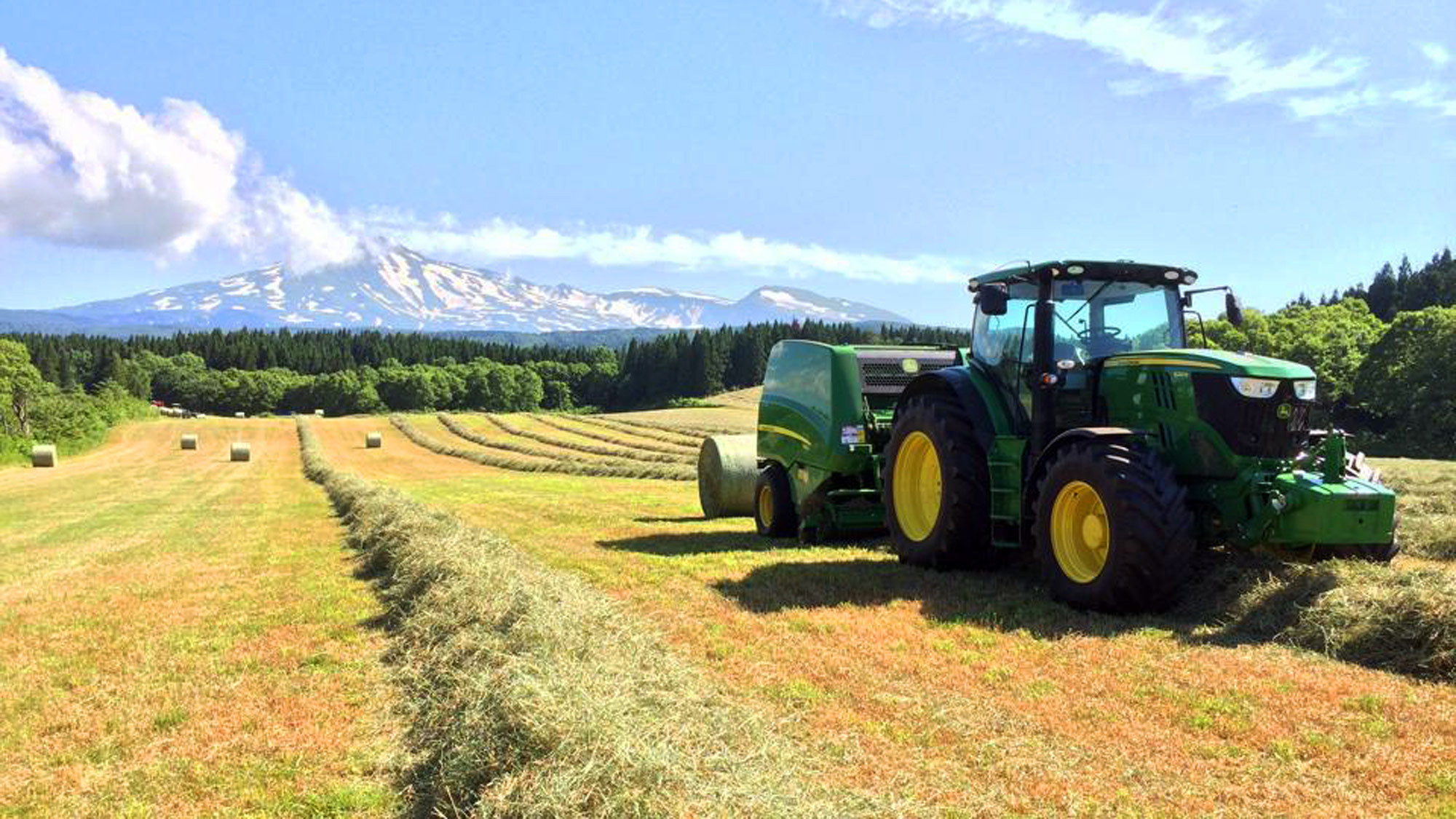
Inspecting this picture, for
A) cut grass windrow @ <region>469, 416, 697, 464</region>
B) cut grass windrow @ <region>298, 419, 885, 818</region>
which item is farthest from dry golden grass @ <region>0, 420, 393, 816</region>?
cut grass windrow @ <region>469, 416, 697, 464</region>

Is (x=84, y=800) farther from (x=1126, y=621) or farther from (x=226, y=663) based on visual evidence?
(x=1126, y=621)

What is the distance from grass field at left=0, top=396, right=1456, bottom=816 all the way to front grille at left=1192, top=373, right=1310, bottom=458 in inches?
35.6

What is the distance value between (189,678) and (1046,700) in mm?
5182

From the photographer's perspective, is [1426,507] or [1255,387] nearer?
[1255,387]

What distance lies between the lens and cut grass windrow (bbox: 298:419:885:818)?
10.6ft

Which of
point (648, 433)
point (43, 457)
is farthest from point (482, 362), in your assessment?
point (43, 457)

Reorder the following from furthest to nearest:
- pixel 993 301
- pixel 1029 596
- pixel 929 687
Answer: pixel 993 301 < pixel 1029 596 < pixel 929 687

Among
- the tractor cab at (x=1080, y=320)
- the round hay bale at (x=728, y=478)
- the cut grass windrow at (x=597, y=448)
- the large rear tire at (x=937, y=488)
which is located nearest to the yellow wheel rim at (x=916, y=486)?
the large rear tire at (x=937, y=488)

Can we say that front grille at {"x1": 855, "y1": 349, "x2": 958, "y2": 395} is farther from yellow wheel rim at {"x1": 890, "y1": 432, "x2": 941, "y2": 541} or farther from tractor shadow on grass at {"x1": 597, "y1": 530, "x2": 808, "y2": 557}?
tractor shadow on grass at {"x1": 597, "y1": 530, "x2": 808, "y2": 557}

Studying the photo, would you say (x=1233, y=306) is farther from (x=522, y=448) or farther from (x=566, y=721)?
(x=522, y=448)

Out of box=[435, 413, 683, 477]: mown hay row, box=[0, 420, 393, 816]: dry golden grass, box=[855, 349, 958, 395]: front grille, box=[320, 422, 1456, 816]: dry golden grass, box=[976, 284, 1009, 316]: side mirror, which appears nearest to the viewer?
box=[320, 422, 1456, 816]: dry golden grass

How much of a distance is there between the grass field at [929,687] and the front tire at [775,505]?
0.52 meters

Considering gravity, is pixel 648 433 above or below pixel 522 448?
above

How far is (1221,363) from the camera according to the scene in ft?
21.3
